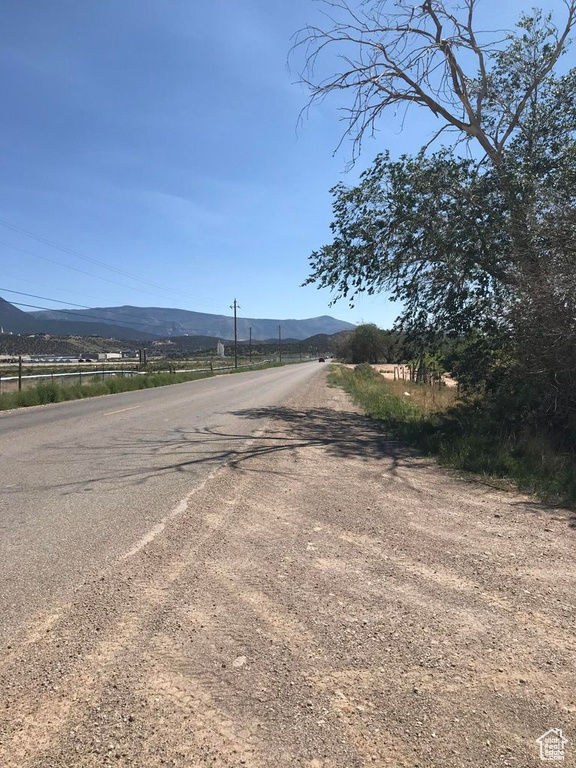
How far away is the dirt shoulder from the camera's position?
2.34 metres

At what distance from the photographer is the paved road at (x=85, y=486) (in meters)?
4.21

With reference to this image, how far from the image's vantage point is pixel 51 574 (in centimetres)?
415

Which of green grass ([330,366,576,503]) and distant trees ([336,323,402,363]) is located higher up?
distant trees ([336,323,402,363])

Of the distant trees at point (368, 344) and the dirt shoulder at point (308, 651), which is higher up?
the distant trees at point (368, 344)

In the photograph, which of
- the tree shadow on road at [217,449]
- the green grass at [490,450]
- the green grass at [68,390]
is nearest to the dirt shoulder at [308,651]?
the green grass at [490,450]

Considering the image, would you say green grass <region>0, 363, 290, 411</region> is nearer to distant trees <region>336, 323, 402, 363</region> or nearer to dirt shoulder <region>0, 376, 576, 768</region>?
dirt shoulder <region>0, 376, 576, 768</region>

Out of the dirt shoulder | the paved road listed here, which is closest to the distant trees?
the paved road

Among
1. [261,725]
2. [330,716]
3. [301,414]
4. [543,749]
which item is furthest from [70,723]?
[301,414]

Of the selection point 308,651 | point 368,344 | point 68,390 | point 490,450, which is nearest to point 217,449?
point 490,450

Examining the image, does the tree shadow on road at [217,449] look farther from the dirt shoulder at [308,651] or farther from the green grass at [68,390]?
the green grass at [68,390]

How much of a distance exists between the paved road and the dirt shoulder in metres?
0.33

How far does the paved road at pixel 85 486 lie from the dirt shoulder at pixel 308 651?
0.33 m

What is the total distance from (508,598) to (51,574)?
136 inches

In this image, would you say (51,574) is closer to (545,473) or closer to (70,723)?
(70,723)
